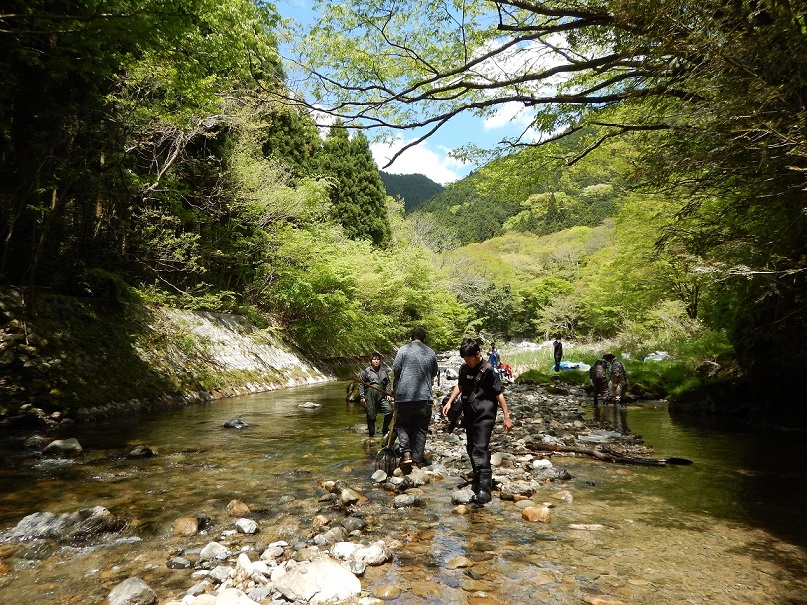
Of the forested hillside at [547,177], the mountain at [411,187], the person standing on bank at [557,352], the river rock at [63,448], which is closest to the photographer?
the river rock at [63,448]

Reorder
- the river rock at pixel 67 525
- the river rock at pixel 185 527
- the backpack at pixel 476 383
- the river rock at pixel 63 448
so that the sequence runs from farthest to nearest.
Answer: the river rock at pixel 63 448 < the backpack at pixel 476 383 < the river rock at pixel 185 527 < the river rock at pixel 67 525

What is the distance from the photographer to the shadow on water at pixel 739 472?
15.7 ft

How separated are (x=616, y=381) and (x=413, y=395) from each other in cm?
966

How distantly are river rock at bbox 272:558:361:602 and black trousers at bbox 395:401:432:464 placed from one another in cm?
308

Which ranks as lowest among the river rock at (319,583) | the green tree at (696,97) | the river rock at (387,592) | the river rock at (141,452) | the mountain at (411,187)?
the river rock at (141,452)

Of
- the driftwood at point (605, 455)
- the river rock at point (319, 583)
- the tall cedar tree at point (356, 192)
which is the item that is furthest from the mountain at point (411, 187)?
the river rock at point (319, 583)

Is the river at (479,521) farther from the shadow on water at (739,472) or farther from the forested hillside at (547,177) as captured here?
the forested hillside at (547,177)

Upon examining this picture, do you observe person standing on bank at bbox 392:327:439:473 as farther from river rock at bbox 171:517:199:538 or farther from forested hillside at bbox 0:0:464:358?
forested hillside at bbox 0:0:464:358

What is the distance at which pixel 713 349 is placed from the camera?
53.9ft

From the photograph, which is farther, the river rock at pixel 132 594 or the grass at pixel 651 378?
the grass at pixel 651 378

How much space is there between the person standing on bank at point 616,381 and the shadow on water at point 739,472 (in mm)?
2651

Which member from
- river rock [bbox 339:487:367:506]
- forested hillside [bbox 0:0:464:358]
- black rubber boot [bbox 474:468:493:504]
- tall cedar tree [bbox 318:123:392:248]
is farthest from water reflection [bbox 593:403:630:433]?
tall cedar tree [bbox 318:123:392:248]

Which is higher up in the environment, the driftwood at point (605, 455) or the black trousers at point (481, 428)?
the black trousers at point (481, 428)

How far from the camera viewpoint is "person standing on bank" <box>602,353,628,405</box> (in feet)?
44.2
